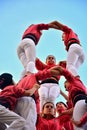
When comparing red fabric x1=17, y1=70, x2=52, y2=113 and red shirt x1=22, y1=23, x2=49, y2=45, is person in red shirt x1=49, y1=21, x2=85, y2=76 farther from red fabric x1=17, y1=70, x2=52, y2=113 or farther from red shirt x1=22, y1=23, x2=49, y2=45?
red fabric x1=17, y1=70, x2=52, y2=113

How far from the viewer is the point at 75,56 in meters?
6.07

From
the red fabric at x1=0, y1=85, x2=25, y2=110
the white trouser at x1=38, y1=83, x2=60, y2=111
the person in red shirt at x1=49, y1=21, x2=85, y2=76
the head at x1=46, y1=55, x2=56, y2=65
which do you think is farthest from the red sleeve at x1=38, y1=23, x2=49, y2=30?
the red fabric at x1=0, y1=85, x2=25, y2=110

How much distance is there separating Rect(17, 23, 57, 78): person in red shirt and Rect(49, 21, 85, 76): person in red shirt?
322mm

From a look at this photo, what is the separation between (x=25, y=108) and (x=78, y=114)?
77 cm

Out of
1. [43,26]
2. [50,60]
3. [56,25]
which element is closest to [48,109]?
[50,60]

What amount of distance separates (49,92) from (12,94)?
5.59ft

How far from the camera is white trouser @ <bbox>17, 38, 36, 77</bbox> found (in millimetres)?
5922

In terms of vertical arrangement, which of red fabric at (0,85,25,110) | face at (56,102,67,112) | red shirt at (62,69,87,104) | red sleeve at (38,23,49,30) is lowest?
face at (56,102,67,112)

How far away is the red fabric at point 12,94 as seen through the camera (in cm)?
439

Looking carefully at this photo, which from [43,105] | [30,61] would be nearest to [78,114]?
[43,105]

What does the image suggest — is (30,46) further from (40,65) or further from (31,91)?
(31,91)

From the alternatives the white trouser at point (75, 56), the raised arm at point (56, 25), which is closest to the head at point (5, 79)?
the white trouser at point (75, 56)

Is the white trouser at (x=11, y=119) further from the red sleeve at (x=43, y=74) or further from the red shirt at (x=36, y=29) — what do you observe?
the red shirt at (x=36, y=29)

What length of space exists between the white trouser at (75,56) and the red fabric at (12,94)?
1608 millimetres
